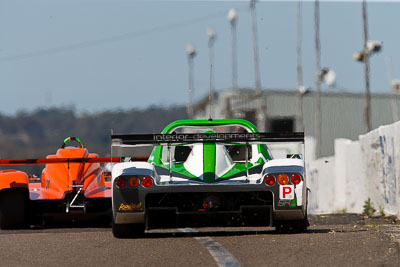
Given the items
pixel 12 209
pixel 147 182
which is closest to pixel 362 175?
pixel 12 209

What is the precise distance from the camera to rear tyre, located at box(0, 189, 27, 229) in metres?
13.9

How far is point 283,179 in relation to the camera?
10422 millimetres

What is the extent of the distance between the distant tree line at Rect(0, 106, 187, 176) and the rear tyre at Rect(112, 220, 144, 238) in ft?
30.6

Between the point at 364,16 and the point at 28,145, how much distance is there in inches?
620

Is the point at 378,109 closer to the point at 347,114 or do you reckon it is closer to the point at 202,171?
the point at 347,114

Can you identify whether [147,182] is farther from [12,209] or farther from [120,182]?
[12,209]

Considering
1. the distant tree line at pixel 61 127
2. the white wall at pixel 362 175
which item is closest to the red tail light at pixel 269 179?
the white wall at pixel 362 175

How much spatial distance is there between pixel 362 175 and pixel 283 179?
10.8 meters

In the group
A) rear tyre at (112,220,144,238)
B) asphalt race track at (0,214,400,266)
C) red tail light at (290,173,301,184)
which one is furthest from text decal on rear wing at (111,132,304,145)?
asphalt race track at (0,214,400,266)

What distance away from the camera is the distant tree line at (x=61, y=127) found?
21328 mm

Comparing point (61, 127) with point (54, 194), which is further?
point (61, 127)

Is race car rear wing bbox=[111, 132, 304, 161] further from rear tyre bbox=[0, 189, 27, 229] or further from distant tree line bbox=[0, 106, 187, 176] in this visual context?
distant tree line bbox=[0, 106, 187, 176]

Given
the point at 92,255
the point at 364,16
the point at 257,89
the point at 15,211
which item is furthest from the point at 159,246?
the point at 257,89

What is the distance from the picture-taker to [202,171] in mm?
10680
